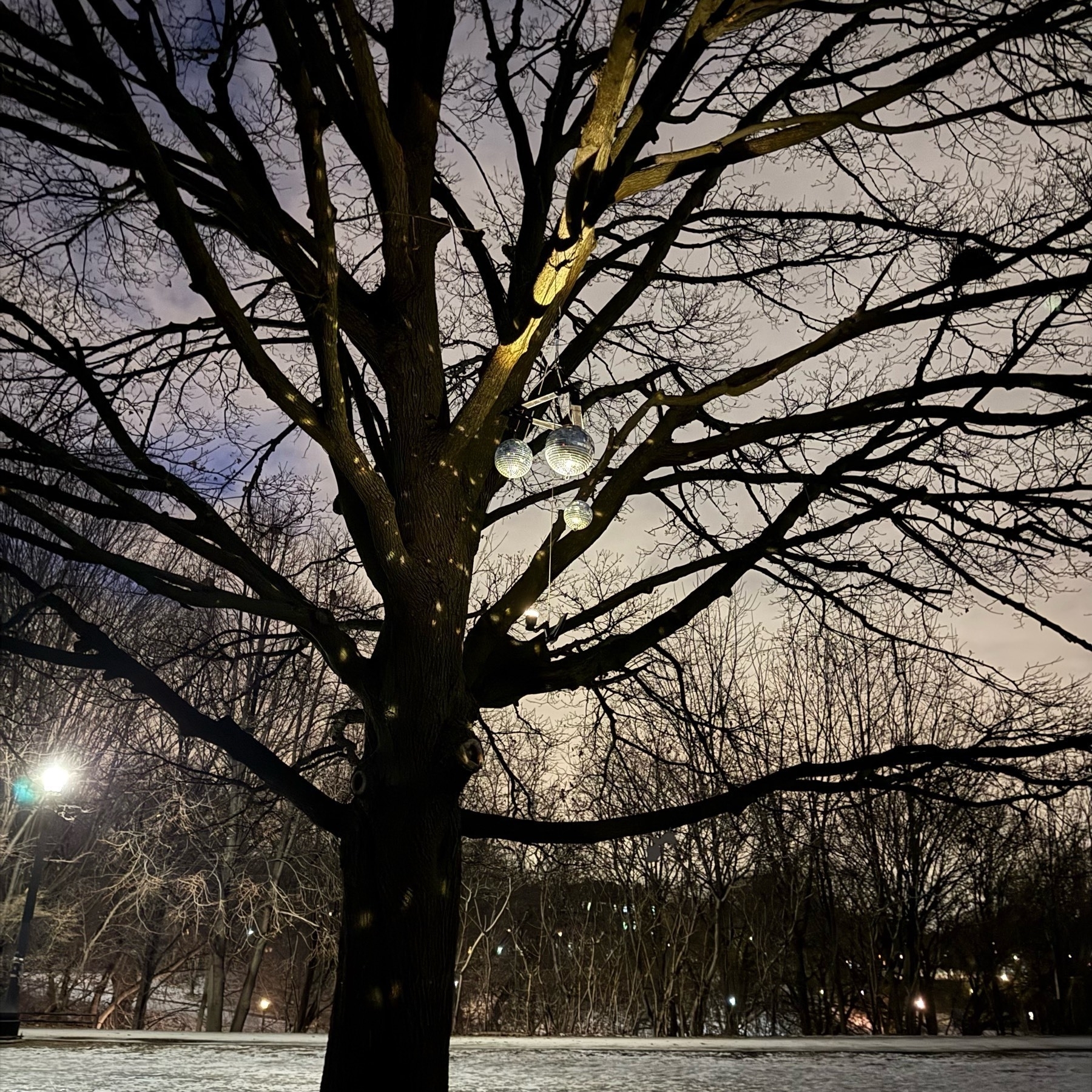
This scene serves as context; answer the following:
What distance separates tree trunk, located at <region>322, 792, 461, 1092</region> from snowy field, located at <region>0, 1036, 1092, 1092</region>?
8.25ft

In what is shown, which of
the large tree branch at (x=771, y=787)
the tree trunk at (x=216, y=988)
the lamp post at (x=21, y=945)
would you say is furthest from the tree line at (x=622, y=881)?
the large tree branch at (x=771, y=787)

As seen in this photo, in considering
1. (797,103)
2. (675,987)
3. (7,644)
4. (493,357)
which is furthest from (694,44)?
(675,987)

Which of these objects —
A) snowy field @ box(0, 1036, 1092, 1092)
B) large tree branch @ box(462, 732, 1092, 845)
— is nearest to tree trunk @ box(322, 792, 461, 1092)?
large tree branch @ box(462, 732, 1092, 845)

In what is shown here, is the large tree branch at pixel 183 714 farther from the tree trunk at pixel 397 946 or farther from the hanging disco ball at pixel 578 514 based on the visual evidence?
the hanging disco ball at pixel 578 514

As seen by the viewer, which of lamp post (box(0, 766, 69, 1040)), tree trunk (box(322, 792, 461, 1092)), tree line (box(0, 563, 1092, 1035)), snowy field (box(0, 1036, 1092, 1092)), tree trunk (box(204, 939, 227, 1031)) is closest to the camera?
tree trunk (box(322, 792, 461, 1092))

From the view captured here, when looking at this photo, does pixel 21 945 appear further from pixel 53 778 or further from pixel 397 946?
pixel 397 946

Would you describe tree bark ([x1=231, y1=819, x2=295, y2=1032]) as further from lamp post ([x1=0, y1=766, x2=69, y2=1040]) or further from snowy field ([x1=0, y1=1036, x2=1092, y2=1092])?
snowy field ([x1=0, y1=1036, x2=1092, y2=1092])

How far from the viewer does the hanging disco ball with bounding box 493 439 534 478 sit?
144 inches

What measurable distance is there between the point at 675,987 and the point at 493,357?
1613 centimetres

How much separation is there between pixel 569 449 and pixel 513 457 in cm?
29

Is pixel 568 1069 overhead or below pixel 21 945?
below

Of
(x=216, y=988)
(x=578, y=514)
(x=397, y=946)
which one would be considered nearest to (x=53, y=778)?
(x=397, y=946)

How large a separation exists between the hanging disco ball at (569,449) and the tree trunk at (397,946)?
1481mm

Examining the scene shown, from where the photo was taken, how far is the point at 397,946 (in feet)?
10.7
